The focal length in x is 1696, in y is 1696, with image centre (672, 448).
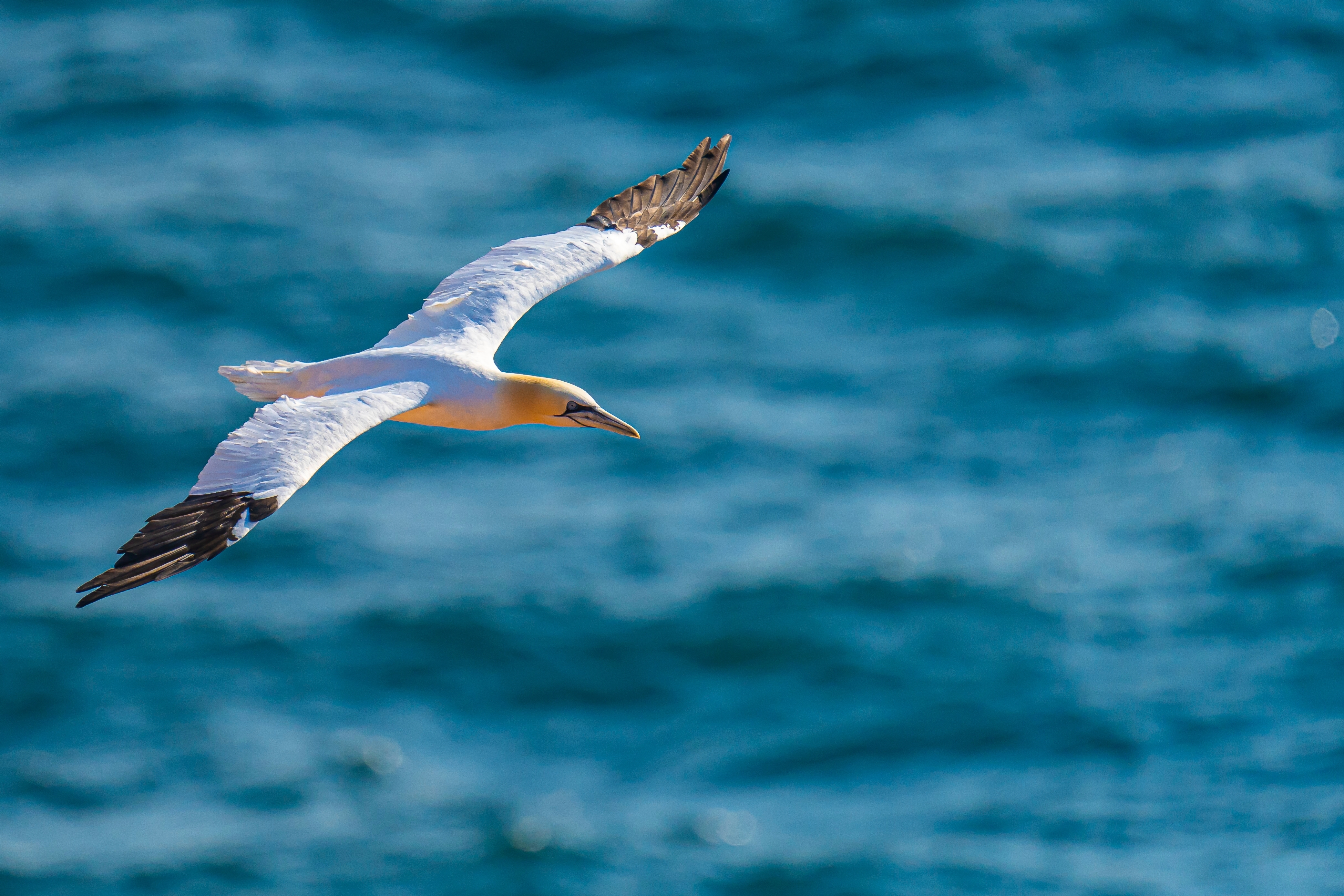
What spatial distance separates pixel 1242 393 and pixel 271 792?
22.8m

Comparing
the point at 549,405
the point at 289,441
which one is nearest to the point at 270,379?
the point at 289,441

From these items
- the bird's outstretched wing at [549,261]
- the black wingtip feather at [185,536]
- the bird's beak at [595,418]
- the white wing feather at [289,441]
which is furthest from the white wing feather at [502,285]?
the black wingtip feather at [185,536]

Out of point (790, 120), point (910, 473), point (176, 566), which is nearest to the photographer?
point (176, 566)

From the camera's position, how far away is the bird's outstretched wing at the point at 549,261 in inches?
627

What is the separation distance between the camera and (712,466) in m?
36.2

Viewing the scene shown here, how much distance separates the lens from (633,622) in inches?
1369

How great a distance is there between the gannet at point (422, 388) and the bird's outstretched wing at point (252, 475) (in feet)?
0.04

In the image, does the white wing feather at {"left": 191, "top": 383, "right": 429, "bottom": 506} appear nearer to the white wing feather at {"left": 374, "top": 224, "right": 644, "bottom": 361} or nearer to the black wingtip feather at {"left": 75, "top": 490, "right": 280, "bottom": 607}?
the black wingtip feather at {"left": 75, "top": 490, "right": 280, "bottom": 607}

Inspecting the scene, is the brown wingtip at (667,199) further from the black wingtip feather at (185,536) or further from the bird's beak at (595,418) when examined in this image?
the black wingtip feather at (185,536)

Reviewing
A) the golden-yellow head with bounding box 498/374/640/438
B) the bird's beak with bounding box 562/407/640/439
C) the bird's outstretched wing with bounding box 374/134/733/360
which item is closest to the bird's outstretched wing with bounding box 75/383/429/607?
the golden-yellow head with bounding box 498/374/640/438

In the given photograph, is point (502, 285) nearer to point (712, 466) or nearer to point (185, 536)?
point (185, 536)

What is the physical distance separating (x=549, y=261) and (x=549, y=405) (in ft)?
7.76

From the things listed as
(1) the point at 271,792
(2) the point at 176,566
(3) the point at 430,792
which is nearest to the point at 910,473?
(3) the point at 430,792

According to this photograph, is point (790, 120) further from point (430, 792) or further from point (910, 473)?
point (430, 792)
